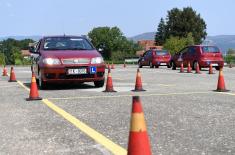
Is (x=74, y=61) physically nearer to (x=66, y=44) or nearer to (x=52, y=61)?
(x=52, y=61)

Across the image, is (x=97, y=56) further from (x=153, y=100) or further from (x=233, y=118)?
(x=233, y=118)

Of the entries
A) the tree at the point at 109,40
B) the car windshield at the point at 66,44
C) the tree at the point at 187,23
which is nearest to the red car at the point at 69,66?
the car windshield at the point at 66,44

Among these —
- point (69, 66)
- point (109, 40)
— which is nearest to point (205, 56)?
point (69, 66)

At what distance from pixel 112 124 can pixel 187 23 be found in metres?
98.6

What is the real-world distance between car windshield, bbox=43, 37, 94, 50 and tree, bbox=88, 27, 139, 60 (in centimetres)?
14258

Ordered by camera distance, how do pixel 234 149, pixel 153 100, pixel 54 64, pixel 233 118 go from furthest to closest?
pixel 54 64
pixel 153 100
pixel 233 118
pixel 234 149

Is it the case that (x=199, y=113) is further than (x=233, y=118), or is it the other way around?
(x=199, y=113)

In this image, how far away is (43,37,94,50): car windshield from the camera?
45.5 feet

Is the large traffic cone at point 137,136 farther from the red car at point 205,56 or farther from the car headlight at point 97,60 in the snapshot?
the red car at point 205,56

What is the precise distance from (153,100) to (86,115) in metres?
2.33

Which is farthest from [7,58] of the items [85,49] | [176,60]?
[85,49]

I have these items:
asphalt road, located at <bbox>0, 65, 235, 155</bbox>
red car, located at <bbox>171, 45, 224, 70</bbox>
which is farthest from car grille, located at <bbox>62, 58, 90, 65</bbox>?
red car, located at <bbox>171, 45, 224, 70</bbox>

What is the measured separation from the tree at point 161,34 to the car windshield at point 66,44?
323 ft

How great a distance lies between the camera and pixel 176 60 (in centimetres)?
2919
